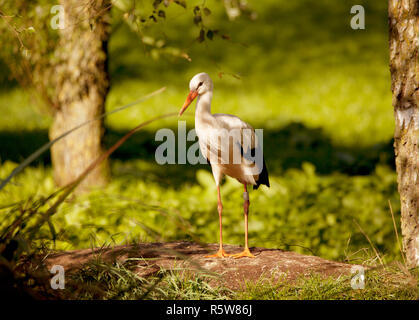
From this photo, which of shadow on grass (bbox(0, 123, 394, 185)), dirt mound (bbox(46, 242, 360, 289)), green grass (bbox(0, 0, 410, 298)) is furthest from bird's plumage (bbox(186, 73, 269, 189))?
shadow on grass (bbox(0, 123, 394, 185))

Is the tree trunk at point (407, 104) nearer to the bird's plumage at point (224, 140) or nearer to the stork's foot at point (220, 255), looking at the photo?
the bird's plumage at point (224, 140)

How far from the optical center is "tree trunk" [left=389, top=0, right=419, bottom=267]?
146 inches

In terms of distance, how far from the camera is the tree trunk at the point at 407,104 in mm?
3721

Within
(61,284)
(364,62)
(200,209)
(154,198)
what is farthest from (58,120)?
(364,62)

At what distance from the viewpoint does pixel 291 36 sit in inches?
627

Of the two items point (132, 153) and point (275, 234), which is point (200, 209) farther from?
point (132, 153)

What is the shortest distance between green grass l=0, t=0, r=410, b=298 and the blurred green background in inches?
1.0

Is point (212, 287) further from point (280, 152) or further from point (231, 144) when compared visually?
point (280, 152)

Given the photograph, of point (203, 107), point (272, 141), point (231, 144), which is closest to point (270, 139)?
point (272, 141)

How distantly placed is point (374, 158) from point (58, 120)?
14.5 feet

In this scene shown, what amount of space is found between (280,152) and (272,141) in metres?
0.61

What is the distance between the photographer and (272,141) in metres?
9.79

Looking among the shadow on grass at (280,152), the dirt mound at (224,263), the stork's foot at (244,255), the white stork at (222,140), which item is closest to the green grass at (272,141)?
the shadow on grass at (280,152)

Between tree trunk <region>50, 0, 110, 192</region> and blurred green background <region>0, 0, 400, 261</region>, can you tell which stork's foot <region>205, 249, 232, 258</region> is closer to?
blurred green background <region>0, 0, 400, 261</region>
